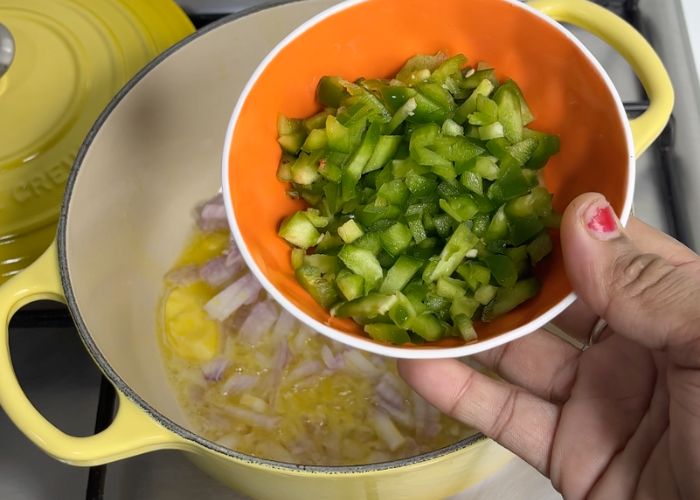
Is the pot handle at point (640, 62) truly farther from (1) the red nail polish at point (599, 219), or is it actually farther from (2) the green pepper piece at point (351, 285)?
(2) the green pepper piece at point (351, 285)

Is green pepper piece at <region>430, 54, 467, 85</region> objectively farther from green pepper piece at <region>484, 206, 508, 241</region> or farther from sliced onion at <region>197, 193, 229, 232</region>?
sliced onion at <region>197, 193, 229, 232</region>

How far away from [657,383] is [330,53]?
501 mm

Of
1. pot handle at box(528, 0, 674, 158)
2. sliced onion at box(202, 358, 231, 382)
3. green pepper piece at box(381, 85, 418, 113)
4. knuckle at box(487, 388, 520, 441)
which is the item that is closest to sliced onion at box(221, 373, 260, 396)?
sliced onion at box(202, 358, 231, 382)

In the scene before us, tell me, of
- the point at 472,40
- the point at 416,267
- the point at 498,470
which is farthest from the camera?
the point at 498,470

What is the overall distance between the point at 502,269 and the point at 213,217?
1.91 ft

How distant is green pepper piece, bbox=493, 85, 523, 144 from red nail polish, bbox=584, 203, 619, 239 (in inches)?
5.8

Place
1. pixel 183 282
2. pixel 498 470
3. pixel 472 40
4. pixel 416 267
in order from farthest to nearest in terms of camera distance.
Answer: pixel 183 282 < pixel 498 470 < pixel 472 40 < pixel 416 267

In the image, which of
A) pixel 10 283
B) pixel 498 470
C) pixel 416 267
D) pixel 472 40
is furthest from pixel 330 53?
pixel 498 470

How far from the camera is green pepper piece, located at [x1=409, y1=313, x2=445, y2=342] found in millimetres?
729

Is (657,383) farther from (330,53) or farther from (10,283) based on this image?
(10,283)

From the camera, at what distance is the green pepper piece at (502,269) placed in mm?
740

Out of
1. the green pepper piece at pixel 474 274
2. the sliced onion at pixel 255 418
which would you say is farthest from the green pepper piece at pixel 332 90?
the sliced onion at pixel 255 418

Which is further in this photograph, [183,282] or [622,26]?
[183,282]

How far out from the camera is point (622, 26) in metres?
0.89
